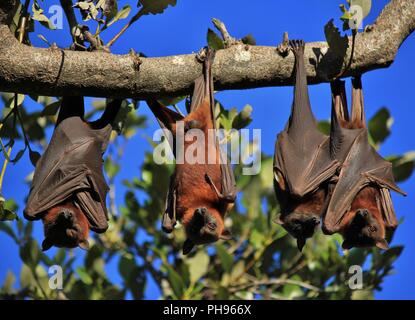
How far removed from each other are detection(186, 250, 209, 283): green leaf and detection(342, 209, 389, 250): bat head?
106 inches

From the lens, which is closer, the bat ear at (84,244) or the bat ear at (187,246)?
the bat ear at (187,246)

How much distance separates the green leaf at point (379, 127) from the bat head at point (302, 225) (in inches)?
106

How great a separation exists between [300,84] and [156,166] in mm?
4319

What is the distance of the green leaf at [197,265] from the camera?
32.8ft

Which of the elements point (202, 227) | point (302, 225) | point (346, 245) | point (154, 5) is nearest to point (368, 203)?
point (346, 245)

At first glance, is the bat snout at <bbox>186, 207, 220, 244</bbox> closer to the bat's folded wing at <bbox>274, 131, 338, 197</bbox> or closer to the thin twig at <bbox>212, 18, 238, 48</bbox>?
the bat's folded wing at <bbox>274, 131, 338, 197</bbox>

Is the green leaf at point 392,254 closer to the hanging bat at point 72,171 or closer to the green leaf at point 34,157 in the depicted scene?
Result: the hanging bat at point 72,171

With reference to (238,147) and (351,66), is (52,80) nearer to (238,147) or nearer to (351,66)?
(351,66)

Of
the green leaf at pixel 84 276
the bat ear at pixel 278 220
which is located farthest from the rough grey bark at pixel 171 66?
the green leaf at pixel 84 276

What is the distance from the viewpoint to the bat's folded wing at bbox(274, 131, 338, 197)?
7.62 m

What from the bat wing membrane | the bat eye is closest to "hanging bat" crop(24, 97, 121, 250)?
the bat wing membrane

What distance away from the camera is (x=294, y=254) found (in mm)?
11445

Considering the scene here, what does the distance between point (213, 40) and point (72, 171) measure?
6.63ft
